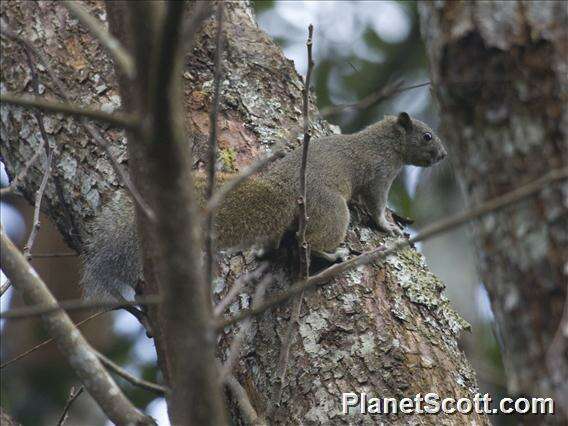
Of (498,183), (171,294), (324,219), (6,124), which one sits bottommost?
(171,294)

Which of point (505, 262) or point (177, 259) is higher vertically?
point (505, 262)

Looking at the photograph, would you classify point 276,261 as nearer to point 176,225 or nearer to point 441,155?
point 176,225

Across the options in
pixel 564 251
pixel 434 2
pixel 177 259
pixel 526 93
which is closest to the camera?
pixel 177 259

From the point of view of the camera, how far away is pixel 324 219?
430cm

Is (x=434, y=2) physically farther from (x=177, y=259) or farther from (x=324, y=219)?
(x=324, y=219)

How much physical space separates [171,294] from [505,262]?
746mm

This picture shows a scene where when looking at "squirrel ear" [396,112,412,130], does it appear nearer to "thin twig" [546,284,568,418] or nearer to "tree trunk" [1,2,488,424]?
"tree trunk" [1,2,488,424]

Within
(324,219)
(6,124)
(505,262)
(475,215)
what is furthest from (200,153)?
(475,215)

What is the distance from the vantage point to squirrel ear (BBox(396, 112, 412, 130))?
572 cm

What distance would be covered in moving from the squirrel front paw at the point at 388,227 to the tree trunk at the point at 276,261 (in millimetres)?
76

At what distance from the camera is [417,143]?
5.80 m

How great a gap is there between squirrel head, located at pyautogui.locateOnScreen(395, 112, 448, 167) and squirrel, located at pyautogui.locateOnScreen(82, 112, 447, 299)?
7cm

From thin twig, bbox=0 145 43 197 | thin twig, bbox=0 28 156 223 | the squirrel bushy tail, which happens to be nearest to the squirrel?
the squirrel bushy tail

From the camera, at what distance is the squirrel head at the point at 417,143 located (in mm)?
5750
